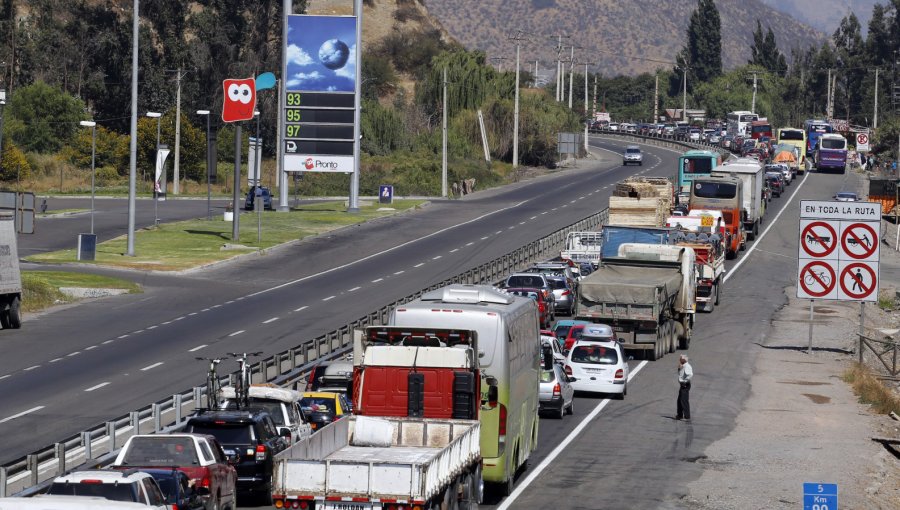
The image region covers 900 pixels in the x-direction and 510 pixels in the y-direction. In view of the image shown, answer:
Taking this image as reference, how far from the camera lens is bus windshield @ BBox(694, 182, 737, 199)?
69.1m

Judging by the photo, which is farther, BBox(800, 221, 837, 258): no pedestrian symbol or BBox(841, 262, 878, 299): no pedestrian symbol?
BBox(800, 221, 837, 258): no pedestrian symbol

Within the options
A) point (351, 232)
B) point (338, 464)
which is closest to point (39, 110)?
point (351, 232)

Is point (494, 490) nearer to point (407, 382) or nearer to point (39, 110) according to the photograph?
point (407, 382)

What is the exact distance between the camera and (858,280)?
4594cm

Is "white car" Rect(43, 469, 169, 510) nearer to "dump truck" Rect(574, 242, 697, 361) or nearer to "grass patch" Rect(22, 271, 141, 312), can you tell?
"dump truck" Rect(574, 242, 697, 361)

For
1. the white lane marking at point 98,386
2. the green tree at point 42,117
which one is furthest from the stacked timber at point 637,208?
the green tree at point 42,117

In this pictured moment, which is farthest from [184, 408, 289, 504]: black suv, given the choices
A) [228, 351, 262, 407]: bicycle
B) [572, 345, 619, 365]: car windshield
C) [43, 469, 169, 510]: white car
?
[572, 345, 619, 365]: car windshield

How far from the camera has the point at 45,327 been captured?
1781 inches

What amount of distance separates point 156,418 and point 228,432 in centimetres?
395

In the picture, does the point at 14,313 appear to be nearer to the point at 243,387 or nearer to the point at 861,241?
the point at 243,387

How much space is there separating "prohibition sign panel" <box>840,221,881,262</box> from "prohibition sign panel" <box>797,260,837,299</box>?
654mm

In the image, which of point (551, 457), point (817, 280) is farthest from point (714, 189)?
point (551, 457)

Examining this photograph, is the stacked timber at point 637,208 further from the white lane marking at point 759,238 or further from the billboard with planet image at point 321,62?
the billboard with planet image at point 321,62

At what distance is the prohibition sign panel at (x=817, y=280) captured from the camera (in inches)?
1817
